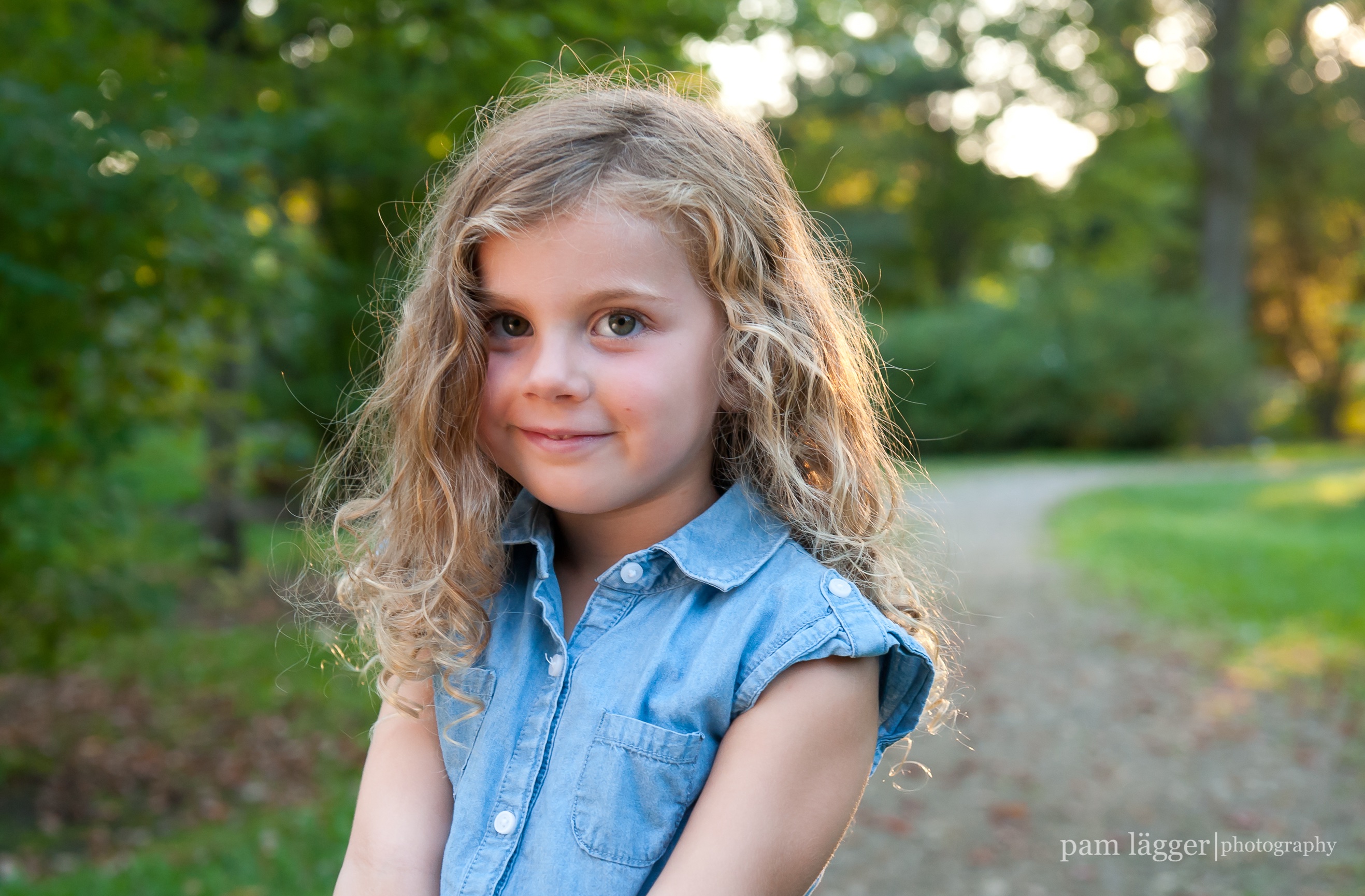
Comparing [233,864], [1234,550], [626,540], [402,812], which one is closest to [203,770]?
[233,864]

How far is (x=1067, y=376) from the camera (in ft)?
66.3

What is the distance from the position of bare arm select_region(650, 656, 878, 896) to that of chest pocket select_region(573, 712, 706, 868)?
4 centimetres

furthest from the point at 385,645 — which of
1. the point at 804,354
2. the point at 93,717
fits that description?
the point at 93,717

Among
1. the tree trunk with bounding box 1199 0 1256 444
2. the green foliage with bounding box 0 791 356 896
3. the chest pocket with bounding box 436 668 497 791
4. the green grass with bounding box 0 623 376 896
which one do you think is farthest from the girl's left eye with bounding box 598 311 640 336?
the tree trunk with bounding box 1199 0 1256 444

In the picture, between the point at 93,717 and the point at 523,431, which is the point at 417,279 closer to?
the point at 523,431

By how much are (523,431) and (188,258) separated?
127 inches

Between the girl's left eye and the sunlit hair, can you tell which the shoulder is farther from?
the girl's left eye

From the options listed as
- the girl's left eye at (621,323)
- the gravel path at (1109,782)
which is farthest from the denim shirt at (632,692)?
the gravel path at (1109,782)

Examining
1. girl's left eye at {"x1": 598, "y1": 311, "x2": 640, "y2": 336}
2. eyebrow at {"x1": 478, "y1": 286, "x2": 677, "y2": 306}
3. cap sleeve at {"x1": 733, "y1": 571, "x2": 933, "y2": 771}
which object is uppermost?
eyebrow at {"x1": 478, "y1": 286, "x2": 677, "y2": 306}

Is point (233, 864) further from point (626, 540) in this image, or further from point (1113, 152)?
point (1113, 152)

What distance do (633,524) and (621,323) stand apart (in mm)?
286

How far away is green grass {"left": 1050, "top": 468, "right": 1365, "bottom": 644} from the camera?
7.65m

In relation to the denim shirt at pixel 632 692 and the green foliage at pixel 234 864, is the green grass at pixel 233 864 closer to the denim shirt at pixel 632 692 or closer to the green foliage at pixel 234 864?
the green foliage at pixel 234 864

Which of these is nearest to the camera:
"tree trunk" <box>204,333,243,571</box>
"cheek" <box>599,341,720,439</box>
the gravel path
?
"cheek" <box>599,341,720,439</box>
